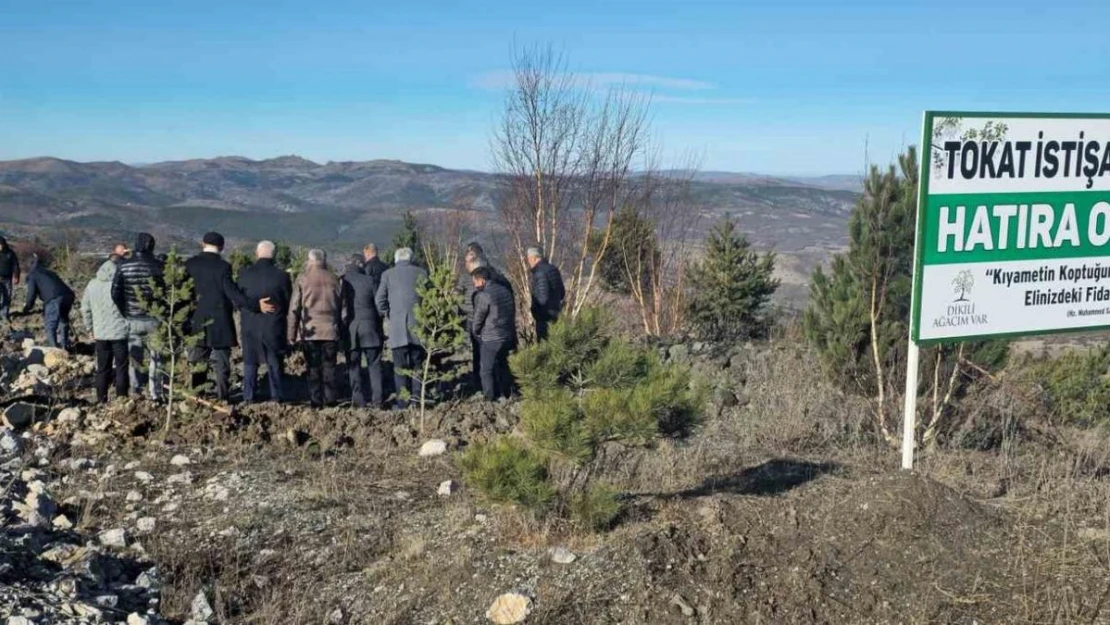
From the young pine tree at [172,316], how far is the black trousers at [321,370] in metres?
1.12

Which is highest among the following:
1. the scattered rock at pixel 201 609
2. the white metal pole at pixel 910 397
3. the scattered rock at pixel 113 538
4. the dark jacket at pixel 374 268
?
the dark jacket at pixel 374 268

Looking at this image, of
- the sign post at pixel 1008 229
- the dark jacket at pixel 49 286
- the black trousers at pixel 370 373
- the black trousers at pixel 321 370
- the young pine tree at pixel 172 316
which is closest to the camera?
the sign post at pixel 1008 229

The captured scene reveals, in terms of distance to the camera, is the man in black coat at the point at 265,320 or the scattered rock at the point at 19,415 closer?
the scattered rock at the point at 19,415

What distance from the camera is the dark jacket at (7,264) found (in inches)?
524

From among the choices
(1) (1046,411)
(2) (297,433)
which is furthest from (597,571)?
(1) (1046,411)

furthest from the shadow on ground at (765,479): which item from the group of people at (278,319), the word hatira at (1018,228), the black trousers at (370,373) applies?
the black trousers at (370,373)

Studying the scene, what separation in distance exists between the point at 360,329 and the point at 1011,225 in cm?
576

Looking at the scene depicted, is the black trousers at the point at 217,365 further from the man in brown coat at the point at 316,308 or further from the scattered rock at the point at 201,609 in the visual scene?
the scattered rock at the point at 201,609

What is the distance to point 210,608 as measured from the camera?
4598 mm

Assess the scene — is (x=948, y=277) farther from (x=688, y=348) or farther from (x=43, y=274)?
(x=43, y=274)

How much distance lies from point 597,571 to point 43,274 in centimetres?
961

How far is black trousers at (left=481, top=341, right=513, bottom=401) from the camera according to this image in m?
9.12

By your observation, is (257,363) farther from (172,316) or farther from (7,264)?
(7,264)

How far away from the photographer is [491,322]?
29.5ft
